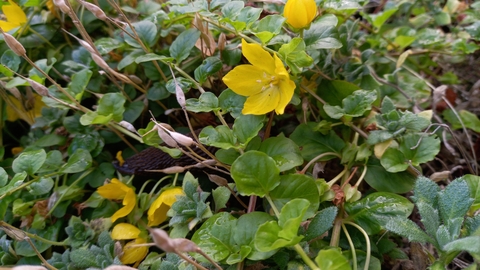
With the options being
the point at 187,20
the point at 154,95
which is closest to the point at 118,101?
the point at 154,95

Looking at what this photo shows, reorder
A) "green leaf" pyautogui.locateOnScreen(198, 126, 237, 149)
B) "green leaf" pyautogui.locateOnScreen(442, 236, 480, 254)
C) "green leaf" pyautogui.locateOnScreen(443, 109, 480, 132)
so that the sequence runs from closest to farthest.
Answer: "green leaf" pyautogui.locateOnScreen(442, 236, 480, 254)
"green leaf" pyautogui.locateOnScreen(198, 126, 237, 149)
"green leaf" pyautogui.locateOnScreen(443, 109, 480, 132)

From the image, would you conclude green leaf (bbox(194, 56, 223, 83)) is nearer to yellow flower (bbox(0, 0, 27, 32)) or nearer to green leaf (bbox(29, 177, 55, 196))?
green leaf (bbox(29, 177, 55, 196))

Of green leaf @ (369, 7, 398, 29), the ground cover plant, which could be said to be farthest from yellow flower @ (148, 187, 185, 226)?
green leaf @ (369, 7, 398, 29)

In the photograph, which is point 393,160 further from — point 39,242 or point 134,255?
→ point 39,242

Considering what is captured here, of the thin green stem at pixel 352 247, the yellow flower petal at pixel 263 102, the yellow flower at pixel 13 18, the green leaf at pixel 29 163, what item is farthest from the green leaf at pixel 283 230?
the yellow flower at pixel 13 18

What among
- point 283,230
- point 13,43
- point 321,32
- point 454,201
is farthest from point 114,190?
point 454,201

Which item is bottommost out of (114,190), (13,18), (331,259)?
(114,190)

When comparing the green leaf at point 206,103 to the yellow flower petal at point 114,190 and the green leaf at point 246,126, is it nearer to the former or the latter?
the green leaf at point 246,126
